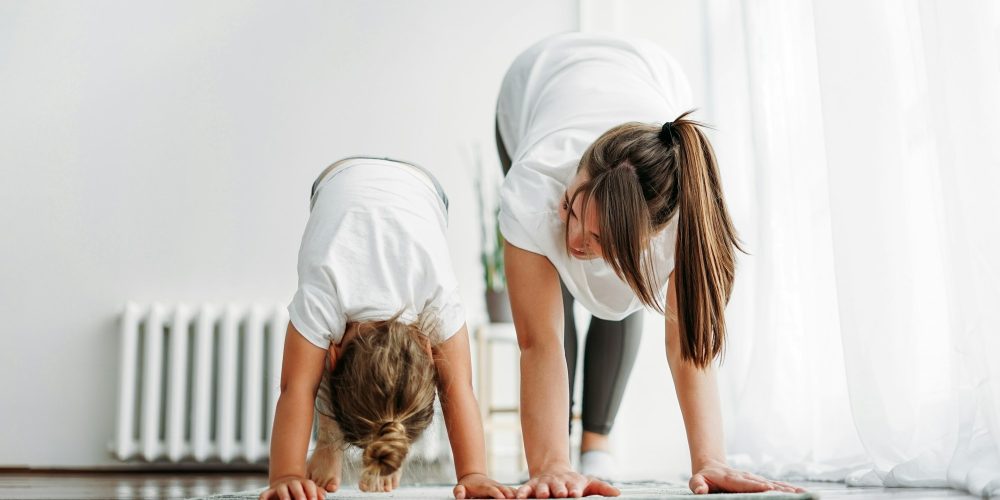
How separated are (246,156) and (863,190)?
212 cm

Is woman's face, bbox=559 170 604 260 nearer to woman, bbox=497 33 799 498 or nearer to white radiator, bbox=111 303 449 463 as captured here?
woman, bbox=497 33 799 498

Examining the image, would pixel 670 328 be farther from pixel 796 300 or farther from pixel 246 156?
pixel 246 156

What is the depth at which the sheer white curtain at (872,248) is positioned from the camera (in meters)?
1.21

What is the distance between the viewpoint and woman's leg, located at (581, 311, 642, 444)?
165 centimetres

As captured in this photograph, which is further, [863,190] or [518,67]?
[518,67]

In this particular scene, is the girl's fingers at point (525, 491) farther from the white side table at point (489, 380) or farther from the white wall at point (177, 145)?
the white wall at point (177, 145)

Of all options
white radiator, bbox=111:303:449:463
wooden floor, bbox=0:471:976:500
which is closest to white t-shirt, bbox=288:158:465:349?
wooden floor, bbox=0:471:976:500

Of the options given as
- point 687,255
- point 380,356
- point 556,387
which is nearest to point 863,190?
point 687,255

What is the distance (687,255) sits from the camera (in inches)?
42.4

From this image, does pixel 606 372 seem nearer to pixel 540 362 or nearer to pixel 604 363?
pixel 604 363

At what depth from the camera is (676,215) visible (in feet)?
3.72

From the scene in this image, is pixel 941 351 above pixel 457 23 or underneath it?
underneath

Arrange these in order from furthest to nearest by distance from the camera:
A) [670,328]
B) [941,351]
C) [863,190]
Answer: [863,190]
[941,351]
[670,328]

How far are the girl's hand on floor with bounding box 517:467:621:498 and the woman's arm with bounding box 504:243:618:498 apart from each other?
1 cm
